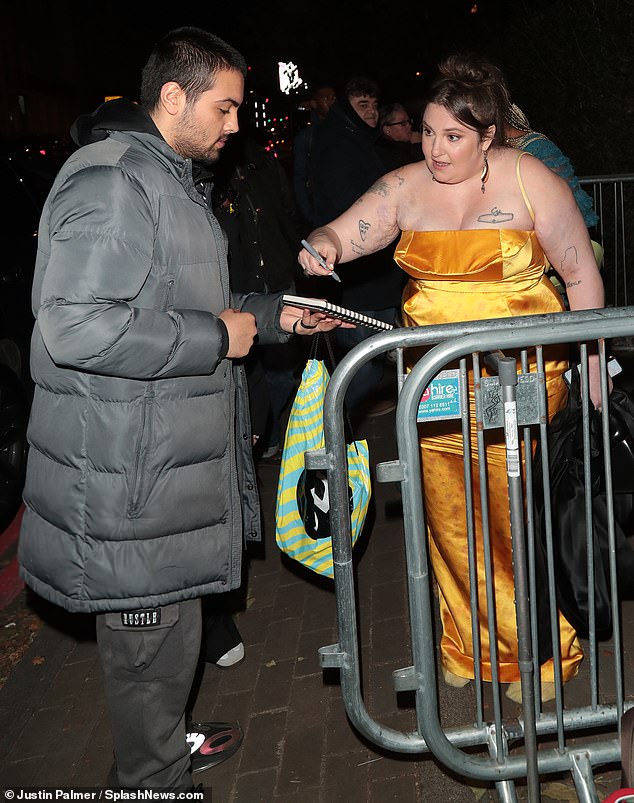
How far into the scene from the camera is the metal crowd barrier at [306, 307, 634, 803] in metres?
2.51

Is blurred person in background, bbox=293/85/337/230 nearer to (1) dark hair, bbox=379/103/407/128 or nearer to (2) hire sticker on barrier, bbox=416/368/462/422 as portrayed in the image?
(1) dark hair, bbox=379/103/407/128

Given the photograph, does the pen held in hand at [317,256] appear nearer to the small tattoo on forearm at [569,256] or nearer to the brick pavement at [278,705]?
the small tattoo on forearm at [569,256]

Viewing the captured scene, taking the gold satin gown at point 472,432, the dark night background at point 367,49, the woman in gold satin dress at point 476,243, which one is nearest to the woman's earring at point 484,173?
the woman in gold satin dress at point 476,243

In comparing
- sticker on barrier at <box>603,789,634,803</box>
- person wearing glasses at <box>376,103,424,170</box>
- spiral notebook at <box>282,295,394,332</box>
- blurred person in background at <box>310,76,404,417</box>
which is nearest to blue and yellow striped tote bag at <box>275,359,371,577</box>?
spiral notebook at <box>282,295,394,332</box>

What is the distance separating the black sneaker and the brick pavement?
0.03 metres

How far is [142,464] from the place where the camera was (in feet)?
8.87

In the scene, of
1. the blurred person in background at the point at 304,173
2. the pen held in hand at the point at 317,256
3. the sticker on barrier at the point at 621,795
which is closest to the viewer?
the sticker on barrier at the point at 621,795

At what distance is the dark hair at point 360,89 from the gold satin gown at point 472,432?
3.63 m

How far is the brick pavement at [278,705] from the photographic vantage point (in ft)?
10.8

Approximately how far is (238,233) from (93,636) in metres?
2.45

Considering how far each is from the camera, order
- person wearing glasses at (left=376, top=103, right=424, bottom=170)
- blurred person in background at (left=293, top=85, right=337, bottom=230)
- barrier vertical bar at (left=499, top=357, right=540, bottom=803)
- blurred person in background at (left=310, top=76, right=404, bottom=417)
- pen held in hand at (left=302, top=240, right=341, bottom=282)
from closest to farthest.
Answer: barrier vertical bar at (left=499, top=357, right=540, bottom=803)
pen held in hand at (left=302, top=240, right=341, bottom=282)
blurred person in background at (left=310, top=76, right=404, bottom=417)
blurred person in background at (left=293, top=85, right=337, bottom=230)
person wearing glasses at (left=376, top=103, right=424, bottom=170)

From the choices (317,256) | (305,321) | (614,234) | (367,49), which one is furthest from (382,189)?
Answer: (367,49)

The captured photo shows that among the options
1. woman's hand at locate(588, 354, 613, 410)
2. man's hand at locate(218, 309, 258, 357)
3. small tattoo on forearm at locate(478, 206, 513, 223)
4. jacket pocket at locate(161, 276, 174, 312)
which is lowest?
woman's hand at locate(588, 354, 613, 410)

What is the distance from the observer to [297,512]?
3.17 m
